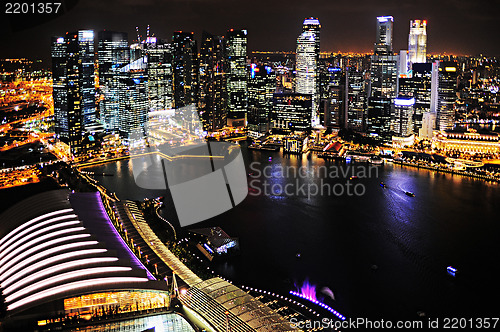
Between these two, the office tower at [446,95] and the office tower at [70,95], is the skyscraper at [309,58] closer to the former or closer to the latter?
the office tower at [446,95]

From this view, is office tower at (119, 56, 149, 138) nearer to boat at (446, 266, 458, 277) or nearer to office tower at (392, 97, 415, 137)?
office tower at (392, 97, 415, 137)

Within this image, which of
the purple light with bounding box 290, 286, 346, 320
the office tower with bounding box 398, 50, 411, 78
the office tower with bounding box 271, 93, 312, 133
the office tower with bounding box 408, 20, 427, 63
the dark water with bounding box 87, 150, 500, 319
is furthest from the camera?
the office tower with bounding box 408, 20, 427, 63

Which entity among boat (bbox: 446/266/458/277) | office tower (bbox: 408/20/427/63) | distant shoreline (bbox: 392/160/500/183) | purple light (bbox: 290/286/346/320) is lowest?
purple light (bbox: 290/286/346/320)

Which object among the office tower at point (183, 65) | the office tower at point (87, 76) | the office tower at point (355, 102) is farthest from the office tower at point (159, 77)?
the office tower at point (355, 102)

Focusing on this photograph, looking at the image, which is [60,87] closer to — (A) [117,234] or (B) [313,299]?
(A) [117,234]

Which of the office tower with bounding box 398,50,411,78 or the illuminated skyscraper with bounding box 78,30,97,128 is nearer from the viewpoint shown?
the illuminated skyscraper with bounding box 78,30,97,128

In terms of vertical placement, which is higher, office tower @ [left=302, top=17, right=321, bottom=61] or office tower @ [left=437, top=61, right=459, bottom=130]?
office tower @ [left=302, top=17, right=321, bottom=61]

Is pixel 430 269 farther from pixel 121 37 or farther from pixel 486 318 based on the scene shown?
pixel 121 37

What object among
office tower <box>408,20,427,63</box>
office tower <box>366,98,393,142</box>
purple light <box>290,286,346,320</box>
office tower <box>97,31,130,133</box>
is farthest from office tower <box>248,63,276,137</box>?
purple light <box>290,286,346,320</box>
